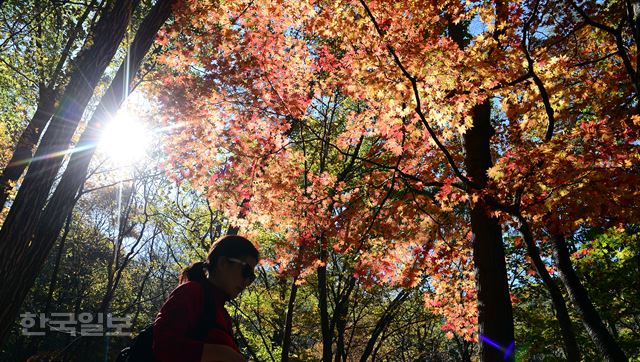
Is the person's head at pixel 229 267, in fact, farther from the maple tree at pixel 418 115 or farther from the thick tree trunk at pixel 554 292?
the thick tree trunk at pixel 554 292

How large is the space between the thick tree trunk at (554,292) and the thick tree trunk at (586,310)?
11.0 inches

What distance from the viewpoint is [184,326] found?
1.86 m

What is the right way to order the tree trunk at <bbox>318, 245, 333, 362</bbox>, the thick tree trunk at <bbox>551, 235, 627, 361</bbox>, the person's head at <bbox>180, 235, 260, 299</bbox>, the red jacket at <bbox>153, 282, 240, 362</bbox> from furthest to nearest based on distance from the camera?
the tree trunk at <bbox>318, 245, 333, 362</bbox>
the thick tree trunk at <bbox>551, 235, 627, 361</bbox>
the person's head at <bbox>180, 235, 260, 299</bbox>
the red jacket at <bbox>153, 282, 240, 362</bbox>

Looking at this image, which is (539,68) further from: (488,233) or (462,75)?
(488,233)

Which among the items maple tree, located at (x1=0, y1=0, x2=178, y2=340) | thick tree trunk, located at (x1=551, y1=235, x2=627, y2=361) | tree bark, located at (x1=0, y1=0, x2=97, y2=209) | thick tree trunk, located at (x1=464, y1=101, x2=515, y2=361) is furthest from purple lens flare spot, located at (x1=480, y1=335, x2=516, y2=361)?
tree bark, located at (x1=0, y1=0, x2=97, y2=209)

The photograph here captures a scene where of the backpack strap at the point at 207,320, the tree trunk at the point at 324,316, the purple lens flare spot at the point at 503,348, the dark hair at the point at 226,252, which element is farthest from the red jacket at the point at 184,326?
the tree trunk at the point at 324,316

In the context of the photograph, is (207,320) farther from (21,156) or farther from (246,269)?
(21,156)

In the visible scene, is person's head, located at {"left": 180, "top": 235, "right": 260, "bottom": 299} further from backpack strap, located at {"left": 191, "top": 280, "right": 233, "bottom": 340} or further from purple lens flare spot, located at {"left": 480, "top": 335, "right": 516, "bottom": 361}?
purple lens flare spot, located at {"left": 480, "top": 335, "right": 516, "bottom": 361}

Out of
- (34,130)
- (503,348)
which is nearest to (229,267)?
(503,348)

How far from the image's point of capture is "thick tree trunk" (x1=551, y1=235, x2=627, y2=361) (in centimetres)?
538

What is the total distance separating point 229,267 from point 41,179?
3512 millimetres

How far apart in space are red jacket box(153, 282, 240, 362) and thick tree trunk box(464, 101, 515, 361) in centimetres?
380

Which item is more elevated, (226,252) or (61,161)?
(61,161)

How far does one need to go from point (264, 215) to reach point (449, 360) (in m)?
38.5
